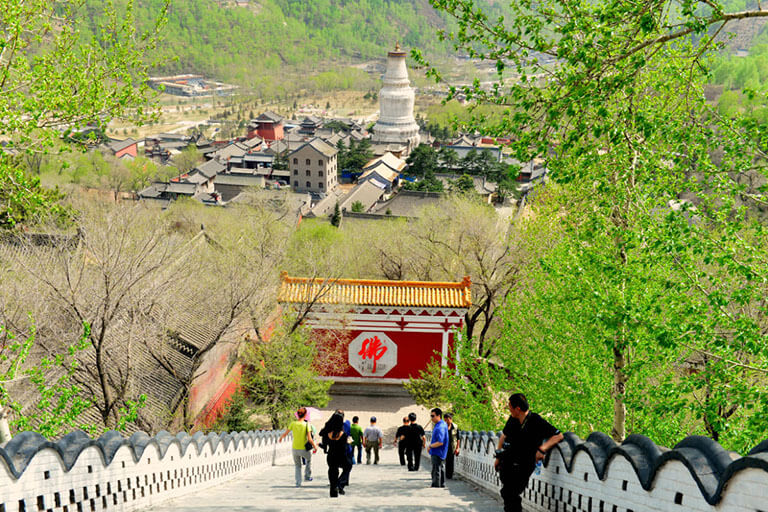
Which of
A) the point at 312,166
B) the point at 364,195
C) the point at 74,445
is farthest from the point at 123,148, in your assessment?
the point at 74,445

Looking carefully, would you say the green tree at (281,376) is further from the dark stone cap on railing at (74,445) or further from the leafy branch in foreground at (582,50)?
the leafy branch in foreground at (582,50)

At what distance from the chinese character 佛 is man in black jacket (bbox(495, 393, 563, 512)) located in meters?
15.1

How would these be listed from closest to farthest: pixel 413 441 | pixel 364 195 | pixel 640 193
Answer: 1. pixel 640 193
2. pixel 413 441
3. pixel 364 195

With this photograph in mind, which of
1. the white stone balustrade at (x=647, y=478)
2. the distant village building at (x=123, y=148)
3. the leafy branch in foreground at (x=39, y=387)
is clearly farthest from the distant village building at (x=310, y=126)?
the white stone balustrade at (x=647, y=478)

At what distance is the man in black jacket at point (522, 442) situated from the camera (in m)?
4.18

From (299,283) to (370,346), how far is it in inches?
125

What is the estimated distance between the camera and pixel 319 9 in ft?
584

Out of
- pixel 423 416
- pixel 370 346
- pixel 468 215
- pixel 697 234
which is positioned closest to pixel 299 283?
pixel 370 346

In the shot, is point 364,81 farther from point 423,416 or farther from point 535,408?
point 535,408

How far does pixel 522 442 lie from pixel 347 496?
322cm

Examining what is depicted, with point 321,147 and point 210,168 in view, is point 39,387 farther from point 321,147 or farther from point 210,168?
point 210,168

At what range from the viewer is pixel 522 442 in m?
4.22

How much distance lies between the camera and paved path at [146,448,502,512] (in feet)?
17.6

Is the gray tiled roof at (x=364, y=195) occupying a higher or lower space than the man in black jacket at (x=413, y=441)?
higher
